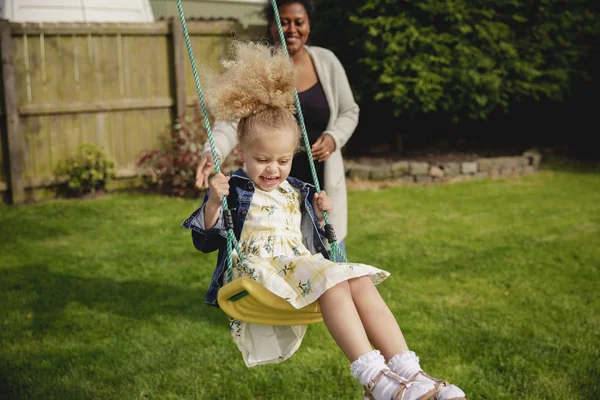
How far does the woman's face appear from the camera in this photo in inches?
127

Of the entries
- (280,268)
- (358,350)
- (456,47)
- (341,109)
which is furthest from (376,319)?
(456,47)

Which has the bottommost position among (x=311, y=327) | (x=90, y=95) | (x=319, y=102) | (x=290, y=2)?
(x=311, y=327)

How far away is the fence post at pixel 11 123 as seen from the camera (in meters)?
6.66

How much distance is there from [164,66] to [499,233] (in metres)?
4.31

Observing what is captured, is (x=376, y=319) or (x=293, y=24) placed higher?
(x=293, y=24)

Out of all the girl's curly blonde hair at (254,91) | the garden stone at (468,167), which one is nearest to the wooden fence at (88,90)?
the garden stone at (468,167)

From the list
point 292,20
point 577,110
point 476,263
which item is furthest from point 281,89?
point 577,110

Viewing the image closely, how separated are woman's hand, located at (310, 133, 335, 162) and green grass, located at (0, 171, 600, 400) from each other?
3.69 feet

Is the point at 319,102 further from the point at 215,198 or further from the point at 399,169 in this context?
the point at 399,169

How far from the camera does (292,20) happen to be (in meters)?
3.22

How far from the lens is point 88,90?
7324 mm

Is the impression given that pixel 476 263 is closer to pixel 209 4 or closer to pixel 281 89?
pixel 281 89

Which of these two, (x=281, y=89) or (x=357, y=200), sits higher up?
(x=281, y=89)

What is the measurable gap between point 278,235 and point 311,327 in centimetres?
166
